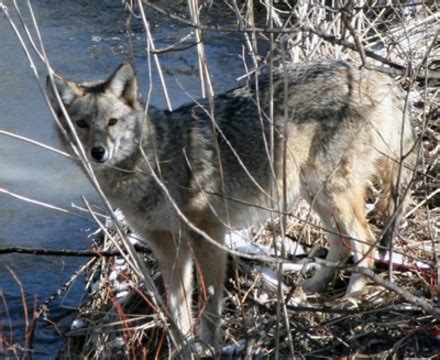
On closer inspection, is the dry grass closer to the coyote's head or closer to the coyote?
the coyote

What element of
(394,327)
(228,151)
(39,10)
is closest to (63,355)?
(228,151)

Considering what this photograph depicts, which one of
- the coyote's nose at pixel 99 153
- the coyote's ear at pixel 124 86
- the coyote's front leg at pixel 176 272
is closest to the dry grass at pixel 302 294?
the coyote's front leg at pixel 176 272

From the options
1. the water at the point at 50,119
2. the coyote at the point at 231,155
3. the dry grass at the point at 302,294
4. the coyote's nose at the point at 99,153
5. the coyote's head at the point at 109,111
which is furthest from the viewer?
the water at the point at 50,119

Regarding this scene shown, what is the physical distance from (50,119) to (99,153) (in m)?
4.10

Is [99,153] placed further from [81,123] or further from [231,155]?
[231,155]

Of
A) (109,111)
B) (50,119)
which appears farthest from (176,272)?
(50,119)

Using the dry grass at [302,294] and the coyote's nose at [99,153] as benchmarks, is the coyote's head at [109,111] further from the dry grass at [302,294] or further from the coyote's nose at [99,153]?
the dry grass at [302,294]

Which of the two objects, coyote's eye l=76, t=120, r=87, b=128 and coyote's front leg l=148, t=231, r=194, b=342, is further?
coyote's front leg l=148, t=231, r=194, b=342

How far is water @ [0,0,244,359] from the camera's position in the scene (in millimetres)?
7340

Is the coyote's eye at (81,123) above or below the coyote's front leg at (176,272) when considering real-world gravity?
above

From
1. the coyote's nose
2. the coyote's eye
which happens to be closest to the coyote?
the coyote's eye

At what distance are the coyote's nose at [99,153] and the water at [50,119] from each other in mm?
654

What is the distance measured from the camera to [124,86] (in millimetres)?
5688

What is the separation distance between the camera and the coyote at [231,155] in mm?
5660
